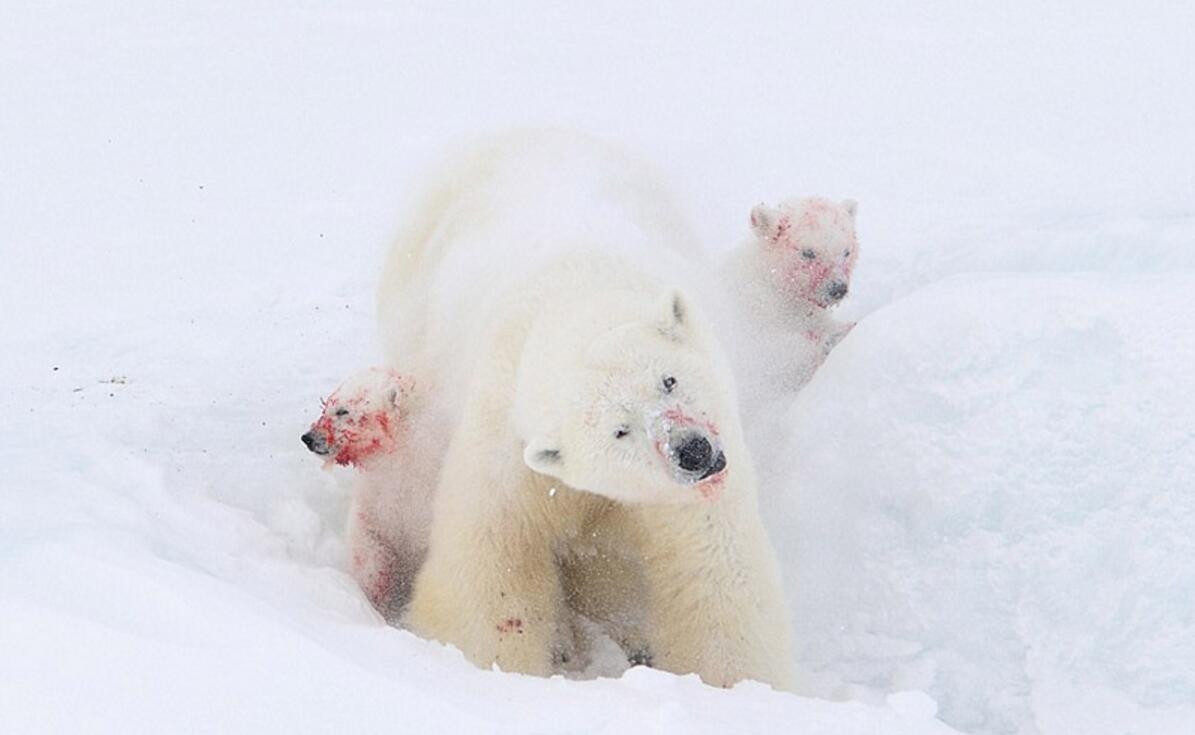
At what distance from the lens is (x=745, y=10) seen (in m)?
9.76

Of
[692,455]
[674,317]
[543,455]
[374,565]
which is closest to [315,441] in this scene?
[374,565]

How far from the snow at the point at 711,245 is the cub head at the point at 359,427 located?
24 cm

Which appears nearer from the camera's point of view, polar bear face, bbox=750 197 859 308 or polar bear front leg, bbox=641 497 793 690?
polar bear front leg, bbox=641 497 793 690

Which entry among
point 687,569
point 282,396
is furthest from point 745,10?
point 687,569

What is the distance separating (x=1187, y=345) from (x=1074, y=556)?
0.72 metres

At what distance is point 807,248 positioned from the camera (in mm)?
5324

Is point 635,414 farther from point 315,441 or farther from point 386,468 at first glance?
point 315,441

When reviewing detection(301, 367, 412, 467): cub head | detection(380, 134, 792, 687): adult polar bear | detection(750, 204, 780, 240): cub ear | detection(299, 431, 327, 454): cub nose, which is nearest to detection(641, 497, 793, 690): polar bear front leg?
detection(380, 134, 792, 687): adult polar bear

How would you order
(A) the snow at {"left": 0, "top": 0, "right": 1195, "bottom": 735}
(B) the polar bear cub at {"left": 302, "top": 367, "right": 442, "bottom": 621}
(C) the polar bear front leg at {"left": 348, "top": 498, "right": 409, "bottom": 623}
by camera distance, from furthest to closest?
1. (B) the polar bear cub at {"left": 302, "top": 367, "right": 442, "bottom": 621}
2. (C) the polar bear front leg at {"left": 348, "top": 498, "right": 409, "bottom": 623}
3. (A) the snow at {"left": 0, "top": 0, "right": 1195, "bottom": 735}

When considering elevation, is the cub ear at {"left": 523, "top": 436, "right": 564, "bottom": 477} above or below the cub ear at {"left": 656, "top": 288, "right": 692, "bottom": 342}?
below

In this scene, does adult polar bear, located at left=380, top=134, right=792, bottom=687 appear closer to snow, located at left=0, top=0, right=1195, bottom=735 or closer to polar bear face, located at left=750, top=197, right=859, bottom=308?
snow, located at left=0, top=0, right=1195, bottom=735

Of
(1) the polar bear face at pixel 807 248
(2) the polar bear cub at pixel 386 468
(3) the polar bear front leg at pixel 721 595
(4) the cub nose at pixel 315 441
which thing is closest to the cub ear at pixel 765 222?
(1) the polar bear face at pixel 807 248

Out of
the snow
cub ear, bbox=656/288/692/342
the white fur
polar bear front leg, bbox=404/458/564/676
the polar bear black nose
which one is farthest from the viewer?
the white fur

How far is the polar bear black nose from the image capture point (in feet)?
9.30
